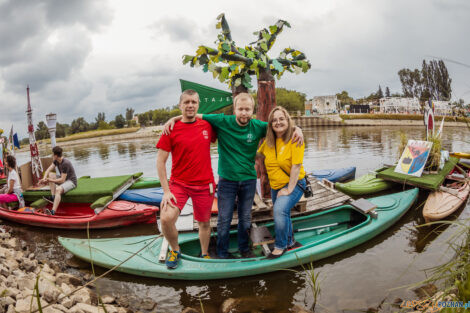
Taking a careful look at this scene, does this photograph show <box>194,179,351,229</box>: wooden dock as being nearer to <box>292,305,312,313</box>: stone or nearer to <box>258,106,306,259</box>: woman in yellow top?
<box>258,106,306,259</box>: woman in yellow top

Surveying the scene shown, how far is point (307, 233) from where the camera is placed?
530cm

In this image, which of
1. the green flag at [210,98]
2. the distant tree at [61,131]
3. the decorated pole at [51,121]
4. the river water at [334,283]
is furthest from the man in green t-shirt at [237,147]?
the distant tree at [61,131]

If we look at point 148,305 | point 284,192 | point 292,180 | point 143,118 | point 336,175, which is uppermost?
point 143,118

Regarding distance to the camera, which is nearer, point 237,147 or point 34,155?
point 237,147

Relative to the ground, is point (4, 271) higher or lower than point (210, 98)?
lower

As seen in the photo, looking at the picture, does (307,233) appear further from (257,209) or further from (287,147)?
(287,147)

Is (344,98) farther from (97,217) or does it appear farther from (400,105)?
(97,217)

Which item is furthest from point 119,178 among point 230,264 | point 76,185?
point 230,264

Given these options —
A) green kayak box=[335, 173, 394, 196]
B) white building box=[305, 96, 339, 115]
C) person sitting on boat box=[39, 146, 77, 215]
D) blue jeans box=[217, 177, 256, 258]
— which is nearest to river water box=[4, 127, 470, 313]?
blue jeans box=[217, 177, 256, 258]

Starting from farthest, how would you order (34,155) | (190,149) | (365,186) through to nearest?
(34,155) → (365,186) → (190,149)

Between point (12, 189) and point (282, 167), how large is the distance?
24.5 ft

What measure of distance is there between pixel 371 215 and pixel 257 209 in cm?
205

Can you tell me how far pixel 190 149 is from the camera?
362cm

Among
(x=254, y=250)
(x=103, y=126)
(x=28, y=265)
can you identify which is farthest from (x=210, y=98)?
(x=103, y=126)
